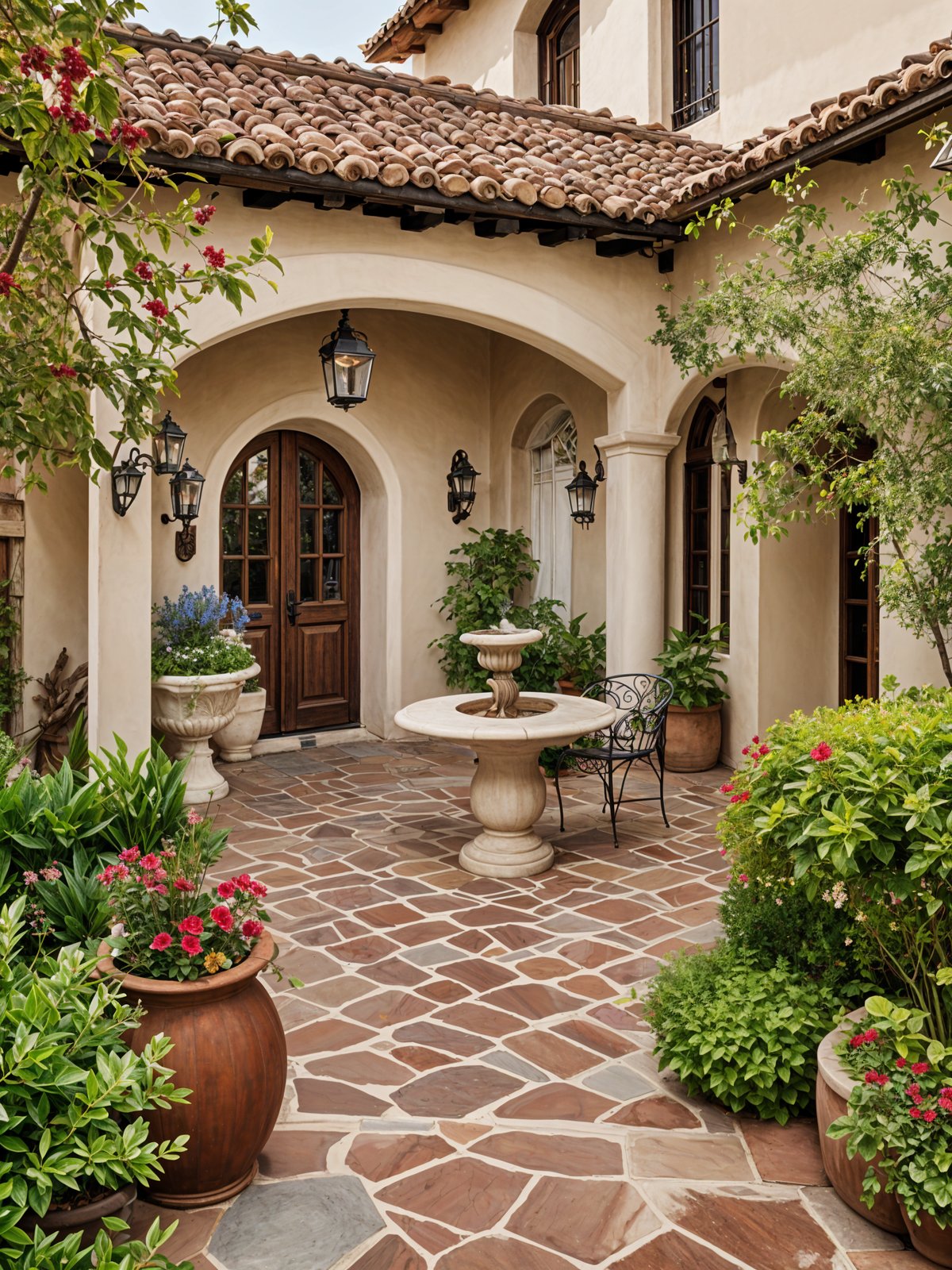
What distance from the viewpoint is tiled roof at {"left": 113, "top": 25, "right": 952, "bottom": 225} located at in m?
6.23

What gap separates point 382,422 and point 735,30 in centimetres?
466

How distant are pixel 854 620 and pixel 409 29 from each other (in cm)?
1111

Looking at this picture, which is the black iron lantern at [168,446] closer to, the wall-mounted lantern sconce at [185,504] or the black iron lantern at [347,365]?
the wall-mounted lantern sconce at [185,504]

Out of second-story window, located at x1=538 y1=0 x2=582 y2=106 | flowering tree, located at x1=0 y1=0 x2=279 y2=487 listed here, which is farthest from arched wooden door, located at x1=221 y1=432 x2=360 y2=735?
flowering tree, located at x1=0 y1=0 x2=279 y2=487

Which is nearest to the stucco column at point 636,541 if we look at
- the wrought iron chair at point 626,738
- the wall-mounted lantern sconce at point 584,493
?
the wrought iron chair at point 626,738

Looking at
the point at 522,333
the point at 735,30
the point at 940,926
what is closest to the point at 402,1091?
the point at 940,926

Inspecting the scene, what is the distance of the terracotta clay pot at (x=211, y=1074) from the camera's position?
9.46 feet

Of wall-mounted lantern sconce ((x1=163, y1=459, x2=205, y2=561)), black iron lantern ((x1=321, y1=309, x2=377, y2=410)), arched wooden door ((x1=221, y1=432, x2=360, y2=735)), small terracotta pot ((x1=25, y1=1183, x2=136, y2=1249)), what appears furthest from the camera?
arched wooden door ((x1=221, y1=432, x2=360, y2=735))

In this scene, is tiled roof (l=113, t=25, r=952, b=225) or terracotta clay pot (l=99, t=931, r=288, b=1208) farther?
tiled roof (l=113, t=25, r=952, b=225)

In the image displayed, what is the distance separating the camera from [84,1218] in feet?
8.21

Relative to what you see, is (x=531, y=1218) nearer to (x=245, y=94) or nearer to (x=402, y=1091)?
(x=402, y=1091)

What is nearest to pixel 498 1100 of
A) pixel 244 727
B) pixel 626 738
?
pixel 626 738

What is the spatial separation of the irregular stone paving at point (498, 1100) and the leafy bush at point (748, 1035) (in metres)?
0.11

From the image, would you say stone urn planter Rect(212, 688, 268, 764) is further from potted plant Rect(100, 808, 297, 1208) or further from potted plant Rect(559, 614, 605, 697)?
potted plant Rect(100, 808, 297, 1208)
